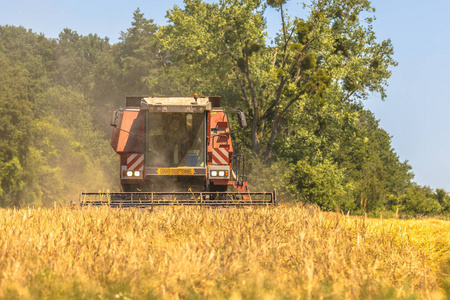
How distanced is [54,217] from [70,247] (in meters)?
2.64

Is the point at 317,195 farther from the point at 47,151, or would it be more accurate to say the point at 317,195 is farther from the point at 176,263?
the point at 47,151

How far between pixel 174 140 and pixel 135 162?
107 centimetres

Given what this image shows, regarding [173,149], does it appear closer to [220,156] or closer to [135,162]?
[135,162]

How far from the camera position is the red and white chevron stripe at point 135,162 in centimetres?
1473

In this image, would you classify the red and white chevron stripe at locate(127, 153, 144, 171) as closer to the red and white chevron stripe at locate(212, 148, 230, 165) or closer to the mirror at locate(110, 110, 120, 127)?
the mirror at locate(110, 110, 120, 127)

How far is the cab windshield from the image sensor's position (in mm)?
14555

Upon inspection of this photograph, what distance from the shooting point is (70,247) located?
6215 mm

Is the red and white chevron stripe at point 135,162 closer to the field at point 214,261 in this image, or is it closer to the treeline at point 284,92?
the field at point 214,261

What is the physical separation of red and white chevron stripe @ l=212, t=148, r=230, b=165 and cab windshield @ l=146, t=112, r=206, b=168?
0.37m

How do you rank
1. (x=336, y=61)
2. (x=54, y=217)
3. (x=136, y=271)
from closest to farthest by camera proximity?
(x=136, y=271) → (x=54, y=217) → (x=336, y=61)

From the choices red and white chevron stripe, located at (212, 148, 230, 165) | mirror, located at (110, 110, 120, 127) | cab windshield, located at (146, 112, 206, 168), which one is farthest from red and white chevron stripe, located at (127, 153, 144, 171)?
red and white chevron stripe, located at (212, 148, 230, 165)

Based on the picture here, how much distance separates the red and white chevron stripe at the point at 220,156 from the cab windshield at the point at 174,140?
371 millimetres

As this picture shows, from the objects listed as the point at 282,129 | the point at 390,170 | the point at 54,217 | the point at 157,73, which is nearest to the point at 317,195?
the point at 282,129

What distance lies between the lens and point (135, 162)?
48.5ft
